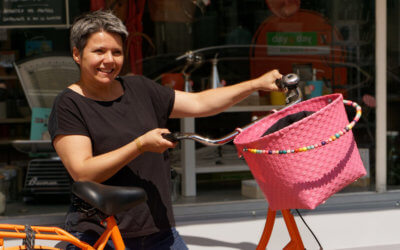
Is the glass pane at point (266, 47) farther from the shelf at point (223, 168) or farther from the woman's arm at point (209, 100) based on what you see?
the woman's arm at point (209, 100)

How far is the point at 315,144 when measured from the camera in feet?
7.81

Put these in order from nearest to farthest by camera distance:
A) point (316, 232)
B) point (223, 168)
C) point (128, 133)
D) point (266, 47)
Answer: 1. point (128, 133)
2. point (316, 232)
3. point (223, 168)
4. point (266, 47)

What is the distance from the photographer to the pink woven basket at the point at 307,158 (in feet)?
7.78

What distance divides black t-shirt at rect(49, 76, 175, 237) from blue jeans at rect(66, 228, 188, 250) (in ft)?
0.12

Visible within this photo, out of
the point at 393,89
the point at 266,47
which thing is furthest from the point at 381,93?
the point at 266,47

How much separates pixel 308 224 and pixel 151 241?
215 centimetres

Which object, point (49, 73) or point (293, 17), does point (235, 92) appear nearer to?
point (49, 73)

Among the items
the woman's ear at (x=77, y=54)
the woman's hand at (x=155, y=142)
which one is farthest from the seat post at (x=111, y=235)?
the woman's ear at (x=77, y=54)

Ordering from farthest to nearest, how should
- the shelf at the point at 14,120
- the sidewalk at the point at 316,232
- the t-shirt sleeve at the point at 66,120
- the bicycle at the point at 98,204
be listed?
the shelf at the point at 14,120
the sidewalk at the point at 316,232
the t-shirt sleeve at the point at 66,120
the bicycle at the point at 98,204

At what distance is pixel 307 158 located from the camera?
239 centimetres

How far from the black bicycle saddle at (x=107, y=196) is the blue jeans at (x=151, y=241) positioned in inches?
15.6

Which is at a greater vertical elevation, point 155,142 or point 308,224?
point 155,142

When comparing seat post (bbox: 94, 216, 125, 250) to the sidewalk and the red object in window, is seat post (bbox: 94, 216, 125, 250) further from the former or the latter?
the red object in window

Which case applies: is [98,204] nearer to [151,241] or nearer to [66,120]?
[66,120]
